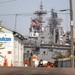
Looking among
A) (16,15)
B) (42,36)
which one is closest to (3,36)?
(16,15)

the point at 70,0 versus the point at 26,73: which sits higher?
the point at 70,0

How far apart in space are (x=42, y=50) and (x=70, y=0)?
9475cm

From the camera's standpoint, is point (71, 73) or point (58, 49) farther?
point (58, 49)

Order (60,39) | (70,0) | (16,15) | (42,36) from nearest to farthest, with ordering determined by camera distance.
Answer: (70,0) → (16,15) → (42,36) → (60,39)

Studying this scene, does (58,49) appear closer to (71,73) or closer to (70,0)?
(70,0)

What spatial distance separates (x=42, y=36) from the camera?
168 metres

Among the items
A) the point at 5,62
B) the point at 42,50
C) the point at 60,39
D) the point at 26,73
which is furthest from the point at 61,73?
the point at 60,39

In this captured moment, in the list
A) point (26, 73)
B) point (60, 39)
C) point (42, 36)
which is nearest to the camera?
Answer: point (26, 73)

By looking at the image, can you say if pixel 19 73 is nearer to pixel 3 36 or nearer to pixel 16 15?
pixel 3 36

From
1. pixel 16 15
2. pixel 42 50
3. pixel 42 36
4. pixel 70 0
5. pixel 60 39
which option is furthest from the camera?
pixel 60 39

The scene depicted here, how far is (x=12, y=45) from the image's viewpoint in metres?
38.5

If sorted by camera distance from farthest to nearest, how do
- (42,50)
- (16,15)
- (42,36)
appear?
(42,36) < (42,50) < (16,15)

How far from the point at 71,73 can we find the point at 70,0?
18779mm

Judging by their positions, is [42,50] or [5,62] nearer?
[5,62]
